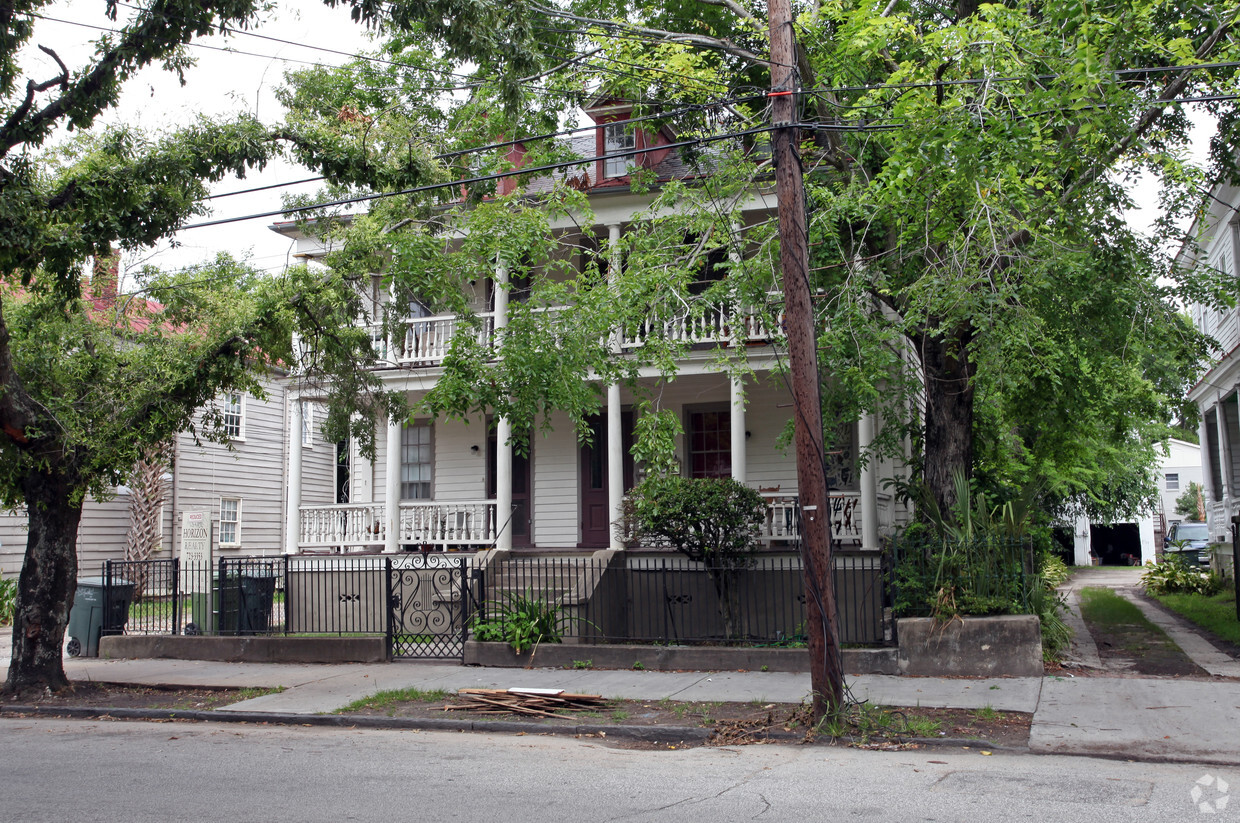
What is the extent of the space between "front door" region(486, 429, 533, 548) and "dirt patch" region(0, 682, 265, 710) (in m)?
7.67

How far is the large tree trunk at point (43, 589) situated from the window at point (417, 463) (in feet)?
29.4

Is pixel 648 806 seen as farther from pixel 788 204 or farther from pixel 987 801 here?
pixel 788 204

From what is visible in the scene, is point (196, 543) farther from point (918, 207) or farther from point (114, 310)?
point (918, 207)

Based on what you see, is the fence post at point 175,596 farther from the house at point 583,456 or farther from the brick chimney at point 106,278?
the brick chimney at point 106,278

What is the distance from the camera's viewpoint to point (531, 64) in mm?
9906

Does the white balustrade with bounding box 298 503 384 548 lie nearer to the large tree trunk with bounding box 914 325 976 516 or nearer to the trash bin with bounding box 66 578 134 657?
the trash bin with bounding box 66 578 134 657

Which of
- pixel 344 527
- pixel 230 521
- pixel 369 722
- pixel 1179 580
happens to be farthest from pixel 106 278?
pixel 1179 580

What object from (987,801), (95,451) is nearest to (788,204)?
(987,801)

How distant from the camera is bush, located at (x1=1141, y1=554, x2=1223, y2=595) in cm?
2108

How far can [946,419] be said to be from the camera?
12.8 meters

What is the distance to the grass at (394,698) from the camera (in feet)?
33.3

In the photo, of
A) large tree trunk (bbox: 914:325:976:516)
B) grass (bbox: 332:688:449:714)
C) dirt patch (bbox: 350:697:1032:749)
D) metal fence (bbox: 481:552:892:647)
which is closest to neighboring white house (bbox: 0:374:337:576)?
metal fence (bbox: 481:552:892:647)

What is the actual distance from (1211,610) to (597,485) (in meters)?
11.2

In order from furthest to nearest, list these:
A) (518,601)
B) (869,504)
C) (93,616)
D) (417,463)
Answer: (417,463) < (869,504) < (93,616) < (518,601)
